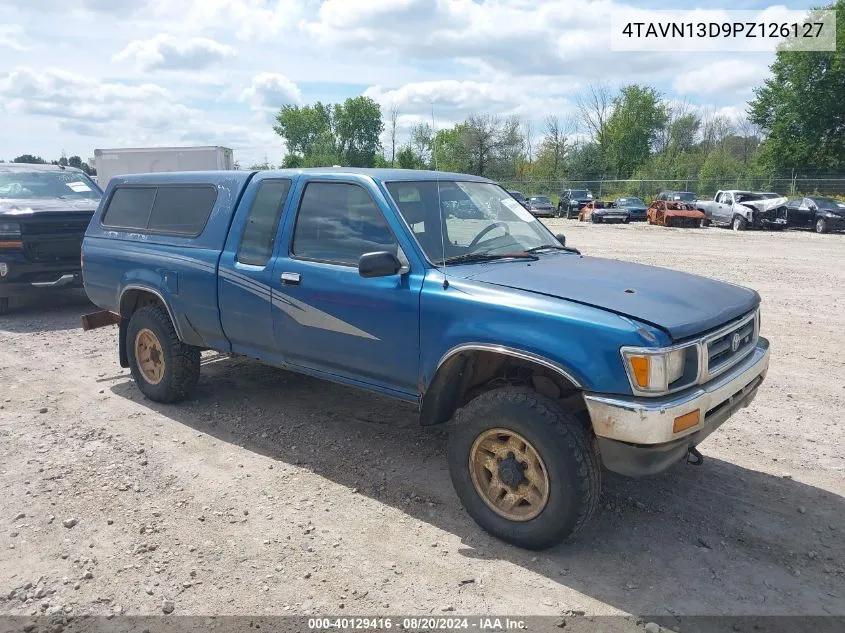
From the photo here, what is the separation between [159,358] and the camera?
18.7 ft

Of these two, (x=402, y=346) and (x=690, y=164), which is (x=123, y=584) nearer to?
(x=402, y=346)

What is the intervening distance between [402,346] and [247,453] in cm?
161

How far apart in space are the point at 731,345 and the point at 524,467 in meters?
1.32

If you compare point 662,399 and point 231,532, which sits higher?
point 662,399

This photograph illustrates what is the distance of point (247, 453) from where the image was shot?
4.79 meters

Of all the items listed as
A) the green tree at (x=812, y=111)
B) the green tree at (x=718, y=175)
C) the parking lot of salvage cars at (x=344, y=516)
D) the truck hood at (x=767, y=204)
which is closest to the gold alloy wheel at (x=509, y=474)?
the parking lot of salvage cars at (x=344, y=516)

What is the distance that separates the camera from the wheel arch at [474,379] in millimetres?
3674

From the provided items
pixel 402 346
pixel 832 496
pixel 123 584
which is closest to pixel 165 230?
pixel 402 346

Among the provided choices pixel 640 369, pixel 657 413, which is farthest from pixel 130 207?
pixel 657 413

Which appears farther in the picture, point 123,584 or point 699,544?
point 699,544

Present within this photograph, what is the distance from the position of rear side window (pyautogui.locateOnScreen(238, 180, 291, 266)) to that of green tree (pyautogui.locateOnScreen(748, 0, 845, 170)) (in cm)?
4622

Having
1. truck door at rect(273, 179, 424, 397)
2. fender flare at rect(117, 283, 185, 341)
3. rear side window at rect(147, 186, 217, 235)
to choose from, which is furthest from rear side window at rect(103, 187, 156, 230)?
truck door at rect(273, 179, 424, 397)

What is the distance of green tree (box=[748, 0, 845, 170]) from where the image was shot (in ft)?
142

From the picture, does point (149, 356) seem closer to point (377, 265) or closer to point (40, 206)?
point (377, 265)
